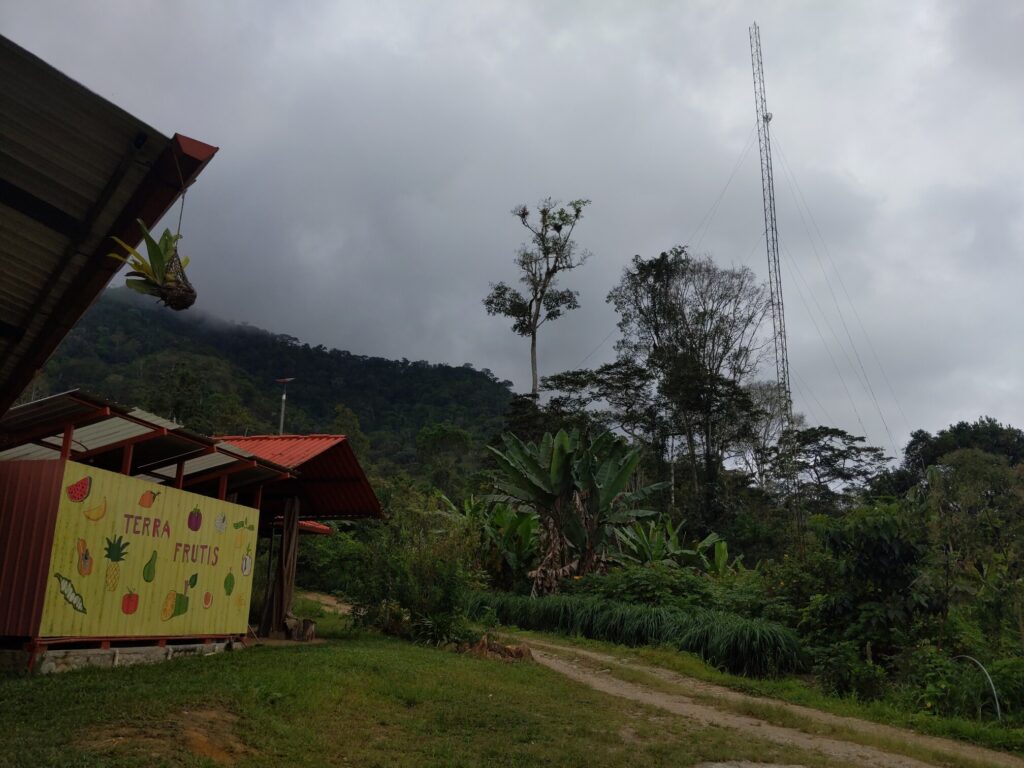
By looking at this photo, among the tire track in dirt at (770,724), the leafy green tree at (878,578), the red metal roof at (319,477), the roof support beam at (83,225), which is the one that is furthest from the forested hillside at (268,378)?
the roof support beam at (83,225)

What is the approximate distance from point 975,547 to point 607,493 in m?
9.04

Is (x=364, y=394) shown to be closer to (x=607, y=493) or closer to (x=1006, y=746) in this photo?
(x=607, y=493)

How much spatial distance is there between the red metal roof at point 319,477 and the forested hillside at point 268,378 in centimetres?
1691

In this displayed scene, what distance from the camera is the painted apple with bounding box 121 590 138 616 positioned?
7.94m

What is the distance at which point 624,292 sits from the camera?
33.0 meters

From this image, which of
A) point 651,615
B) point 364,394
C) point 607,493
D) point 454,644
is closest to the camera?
point 454,644

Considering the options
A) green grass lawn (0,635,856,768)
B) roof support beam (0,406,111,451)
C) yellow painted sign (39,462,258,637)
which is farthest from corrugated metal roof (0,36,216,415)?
yellow painted sign (39,462,258,637)

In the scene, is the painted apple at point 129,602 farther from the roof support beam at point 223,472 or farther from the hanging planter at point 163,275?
the hanging planter at point 163,275

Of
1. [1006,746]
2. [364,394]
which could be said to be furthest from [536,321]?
[364,394]

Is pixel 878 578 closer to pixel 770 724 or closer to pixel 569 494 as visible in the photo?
pixel 770 724

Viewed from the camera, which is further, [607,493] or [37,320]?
[607,493]

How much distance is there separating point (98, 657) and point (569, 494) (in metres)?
11.3

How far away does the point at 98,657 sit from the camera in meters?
7.61

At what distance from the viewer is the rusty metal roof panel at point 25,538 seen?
696cm
